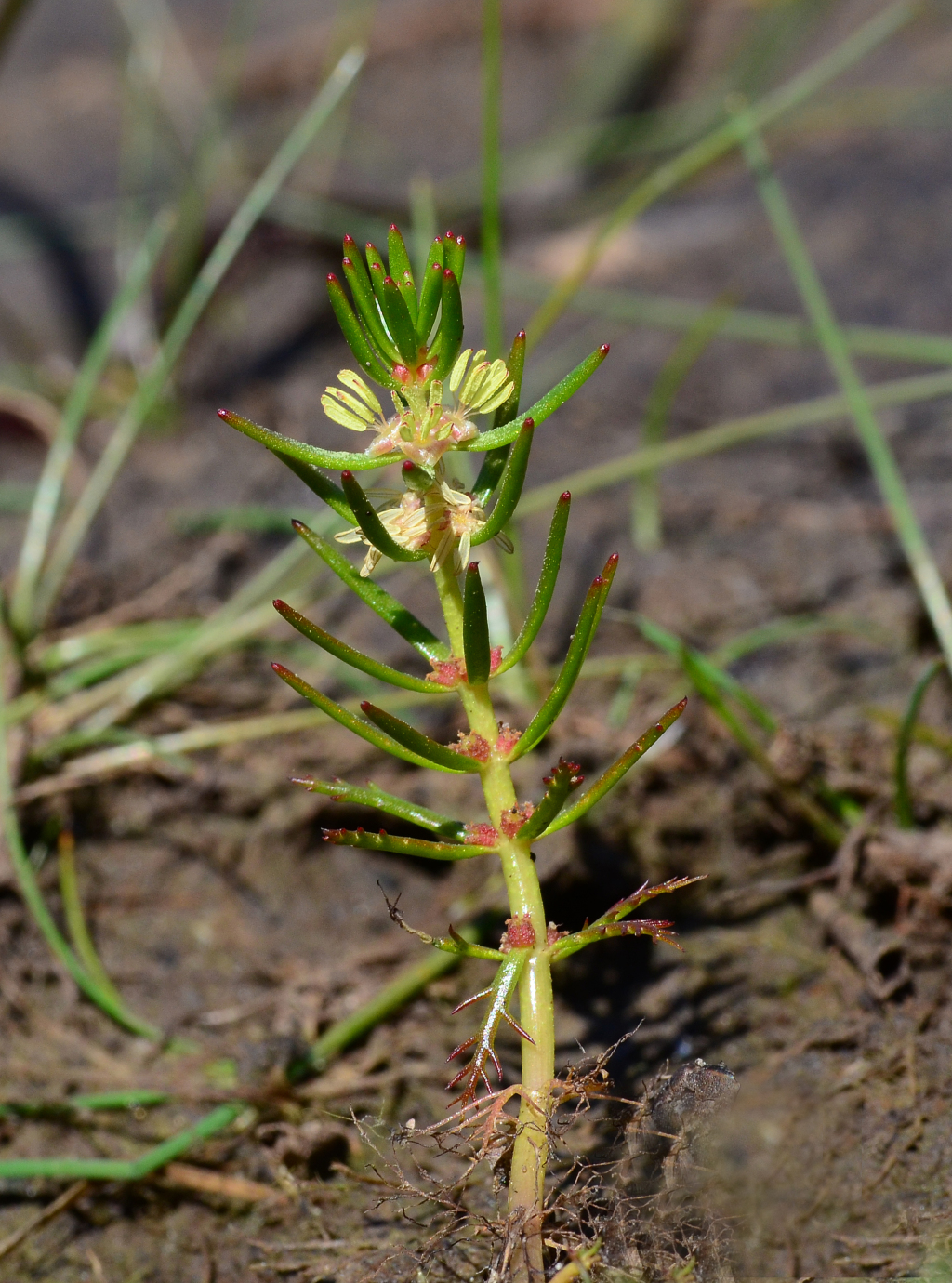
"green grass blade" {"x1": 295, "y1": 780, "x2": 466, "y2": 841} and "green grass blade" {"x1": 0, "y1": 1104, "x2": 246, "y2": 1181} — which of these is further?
"green grass blade" {"x1": 0, "y1": 1104, "x2": 246, "y2": 1181}

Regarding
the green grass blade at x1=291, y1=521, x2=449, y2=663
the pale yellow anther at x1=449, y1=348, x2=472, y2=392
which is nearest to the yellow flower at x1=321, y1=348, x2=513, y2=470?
the pale yellow anther at x1=449, y1=348, x2=472, y2=392

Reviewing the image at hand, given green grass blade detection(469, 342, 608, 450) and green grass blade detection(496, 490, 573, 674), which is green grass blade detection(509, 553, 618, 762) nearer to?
green grass blade detection(496, 490, 573, 674)

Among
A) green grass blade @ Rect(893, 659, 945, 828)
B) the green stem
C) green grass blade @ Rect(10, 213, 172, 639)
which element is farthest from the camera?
green grass blade @ Rect(10, 213, 172, 639)

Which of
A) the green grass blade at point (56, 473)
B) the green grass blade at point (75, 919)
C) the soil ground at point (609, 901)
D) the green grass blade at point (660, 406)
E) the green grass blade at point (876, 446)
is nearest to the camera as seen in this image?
the soil ground at point (609, 901)

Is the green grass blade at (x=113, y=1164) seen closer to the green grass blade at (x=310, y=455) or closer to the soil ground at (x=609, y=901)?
the soil ground at (x=609, y=901)

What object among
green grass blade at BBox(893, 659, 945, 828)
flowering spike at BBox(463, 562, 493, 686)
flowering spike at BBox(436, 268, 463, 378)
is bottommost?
green grass blade at BBox(893, 659, 945, 828)

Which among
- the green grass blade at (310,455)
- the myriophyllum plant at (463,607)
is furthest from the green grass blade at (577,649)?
the green grass blade at (310,455)

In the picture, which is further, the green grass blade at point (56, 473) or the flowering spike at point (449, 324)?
the green grass blade at point (56, 473)

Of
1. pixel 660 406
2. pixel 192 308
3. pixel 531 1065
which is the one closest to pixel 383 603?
pixel 531 1065
